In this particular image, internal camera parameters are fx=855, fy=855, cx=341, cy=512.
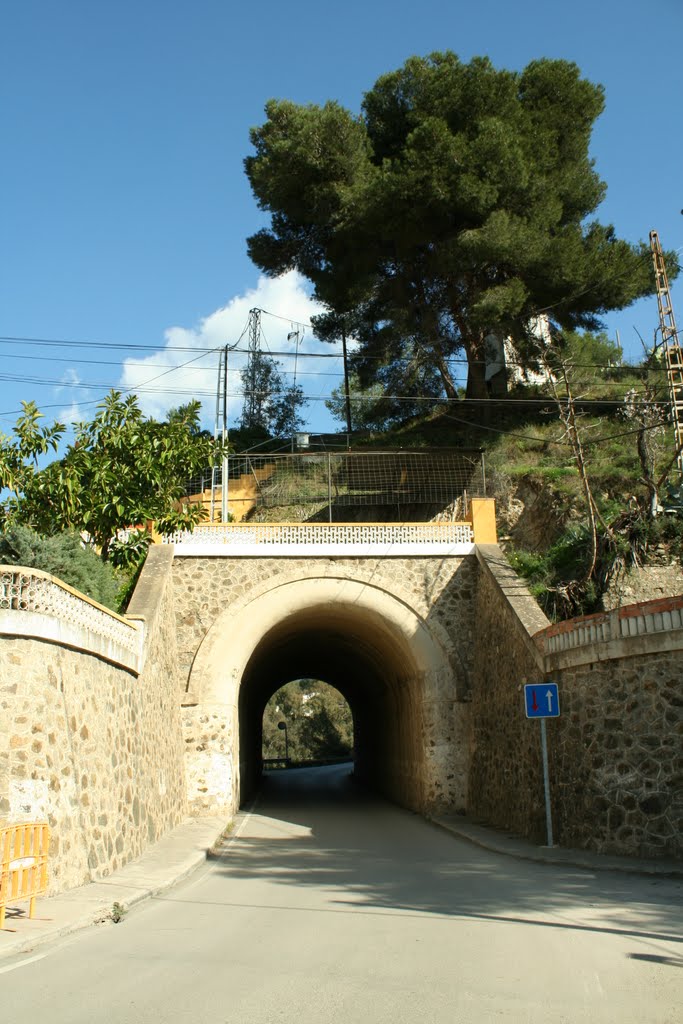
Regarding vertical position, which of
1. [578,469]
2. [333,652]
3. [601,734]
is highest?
[578,469]

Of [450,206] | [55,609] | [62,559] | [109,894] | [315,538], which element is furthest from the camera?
[450,206]

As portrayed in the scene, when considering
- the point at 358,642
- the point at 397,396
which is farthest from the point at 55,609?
the point at 397,396

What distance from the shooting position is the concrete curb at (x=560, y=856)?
370 inches

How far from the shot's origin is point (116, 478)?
14.9 metres

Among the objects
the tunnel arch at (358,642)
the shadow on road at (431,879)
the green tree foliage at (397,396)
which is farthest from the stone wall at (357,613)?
the green tree foliage at (397,396)

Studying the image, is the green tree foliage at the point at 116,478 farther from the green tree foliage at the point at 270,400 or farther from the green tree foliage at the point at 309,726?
the green tree foliage at the point at 309,726

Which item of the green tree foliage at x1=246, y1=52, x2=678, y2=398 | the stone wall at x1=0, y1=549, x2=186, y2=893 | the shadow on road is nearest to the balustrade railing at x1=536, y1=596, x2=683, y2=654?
the shadow on road

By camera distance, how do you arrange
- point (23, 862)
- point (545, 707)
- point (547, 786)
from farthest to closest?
point (545, 707)
point (547, 786)
point (23, 862)

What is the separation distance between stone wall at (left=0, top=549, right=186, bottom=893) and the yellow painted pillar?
732cm

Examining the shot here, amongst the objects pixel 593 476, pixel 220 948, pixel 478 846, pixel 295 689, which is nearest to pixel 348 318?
pixel 593 476

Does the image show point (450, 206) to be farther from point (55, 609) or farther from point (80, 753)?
point (80, 753)

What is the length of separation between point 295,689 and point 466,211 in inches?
1765

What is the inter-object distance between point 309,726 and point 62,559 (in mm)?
44573

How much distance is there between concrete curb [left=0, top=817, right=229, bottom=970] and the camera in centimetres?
679
